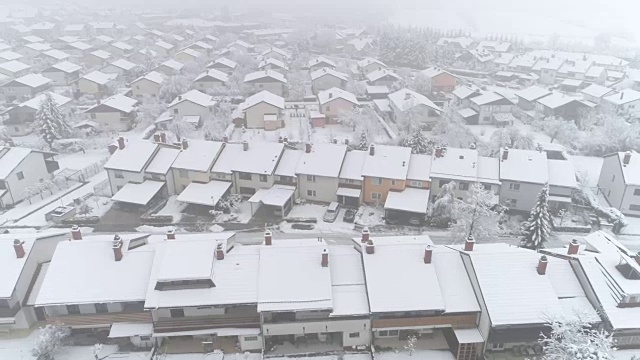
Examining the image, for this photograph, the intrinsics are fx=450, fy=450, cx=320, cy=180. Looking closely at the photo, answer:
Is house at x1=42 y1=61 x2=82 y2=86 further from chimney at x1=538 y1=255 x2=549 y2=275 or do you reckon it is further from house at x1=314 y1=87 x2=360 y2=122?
chimney at x1=538 y1=255 x2=549 y2=275

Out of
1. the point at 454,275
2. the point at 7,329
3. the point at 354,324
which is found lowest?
the point at 7,329

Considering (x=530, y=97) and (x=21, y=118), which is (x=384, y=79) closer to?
(x=530, y=97)

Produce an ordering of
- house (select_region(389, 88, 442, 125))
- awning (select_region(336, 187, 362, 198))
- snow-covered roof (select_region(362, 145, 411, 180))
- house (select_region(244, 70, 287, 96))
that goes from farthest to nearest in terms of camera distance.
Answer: house (select_region(244, 70, 287, 96)) → house (select_region(389, 88, 442, 125)) → awning (select_region(336, 187, 362, 198)) → snow-covered roof (select_region(362, 145, 411, 180))

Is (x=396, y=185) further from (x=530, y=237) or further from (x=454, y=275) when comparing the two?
(x=454, y=275)

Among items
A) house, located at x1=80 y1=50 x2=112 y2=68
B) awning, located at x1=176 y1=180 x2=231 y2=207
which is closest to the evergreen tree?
awning, located at x1=176 y1=180 x2=231 y2=207

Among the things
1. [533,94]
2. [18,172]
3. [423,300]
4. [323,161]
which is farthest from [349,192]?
[533,94]

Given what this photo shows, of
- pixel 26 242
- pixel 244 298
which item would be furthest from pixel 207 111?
pixel 244 298

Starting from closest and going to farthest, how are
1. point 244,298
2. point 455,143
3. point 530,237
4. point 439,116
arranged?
point 244,298 < point 530,237 < point 455,143 < point 439,116
